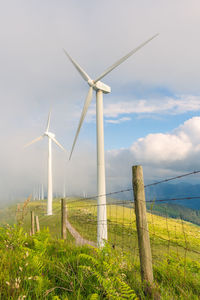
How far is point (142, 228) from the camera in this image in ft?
14.5

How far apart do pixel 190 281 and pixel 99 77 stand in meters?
20.8

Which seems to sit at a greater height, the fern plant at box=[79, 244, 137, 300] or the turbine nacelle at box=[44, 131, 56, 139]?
the turbine nacelle at box=[44, 131, 56, 139]

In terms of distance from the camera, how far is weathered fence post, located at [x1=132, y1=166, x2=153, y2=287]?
421 centimetres

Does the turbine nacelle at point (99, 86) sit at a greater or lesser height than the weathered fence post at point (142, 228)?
greater

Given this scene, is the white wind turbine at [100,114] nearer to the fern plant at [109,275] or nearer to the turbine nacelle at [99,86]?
the turbine nacelle at [99,86]

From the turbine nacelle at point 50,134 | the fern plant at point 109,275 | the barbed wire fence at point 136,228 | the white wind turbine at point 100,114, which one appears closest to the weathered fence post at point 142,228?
the barbed wire fence at point 136,228

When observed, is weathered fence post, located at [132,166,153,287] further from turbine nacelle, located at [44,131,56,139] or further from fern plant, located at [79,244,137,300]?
turbine nacelle, located at [44,131,56,139]

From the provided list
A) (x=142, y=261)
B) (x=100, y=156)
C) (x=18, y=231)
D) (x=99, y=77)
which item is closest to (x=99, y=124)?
(x=100, y=156)

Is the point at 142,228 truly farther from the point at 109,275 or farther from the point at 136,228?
the point at 109,275

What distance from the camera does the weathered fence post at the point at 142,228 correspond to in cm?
421

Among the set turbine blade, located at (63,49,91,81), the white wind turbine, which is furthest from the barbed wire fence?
turbine blade, located at (63,49,91,81)

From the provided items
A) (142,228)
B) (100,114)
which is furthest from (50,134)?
(142,228)

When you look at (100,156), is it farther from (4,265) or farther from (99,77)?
(4,265)

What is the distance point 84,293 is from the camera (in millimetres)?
3523
